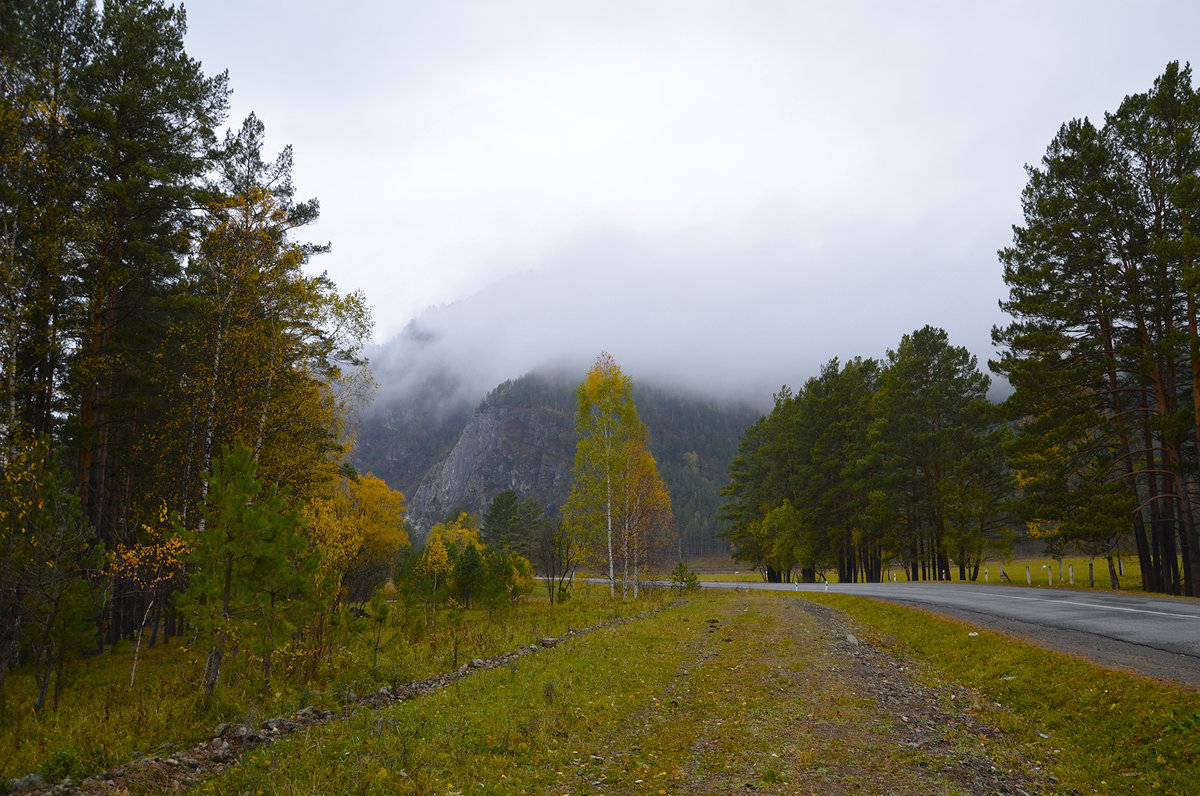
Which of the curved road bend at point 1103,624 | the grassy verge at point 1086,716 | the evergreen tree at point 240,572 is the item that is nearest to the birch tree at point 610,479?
the curved road bend at point 1103,624

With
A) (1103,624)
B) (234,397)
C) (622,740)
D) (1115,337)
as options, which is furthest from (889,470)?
(234,397)

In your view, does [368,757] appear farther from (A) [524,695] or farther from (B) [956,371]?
(B) [956,371]

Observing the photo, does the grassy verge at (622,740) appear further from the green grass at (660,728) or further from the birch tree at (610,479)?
the birch tree at (610,479)

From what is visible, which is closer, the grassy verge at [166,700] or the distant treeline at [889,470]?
the grassy verge at [166,700]

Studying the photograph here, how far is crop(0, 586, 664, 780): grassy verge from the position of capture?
8.21 meters

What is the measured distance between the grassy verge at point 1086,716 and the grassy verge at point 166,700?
1158 cm

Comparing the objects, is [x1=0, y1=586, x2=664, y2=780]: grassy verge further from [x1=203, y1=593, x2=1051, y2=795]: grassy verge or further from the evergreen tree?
[x1=203, y1=593, x2=1051, y2=795]: grassy verge

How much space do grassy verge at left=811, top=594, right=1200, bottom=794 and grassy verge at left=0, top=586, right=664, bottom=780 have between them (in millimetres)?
11580

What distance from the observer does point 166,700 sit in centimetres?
1108

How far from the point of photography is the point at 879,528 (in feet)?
142

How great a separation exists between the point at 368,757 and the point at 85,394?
1852 cm

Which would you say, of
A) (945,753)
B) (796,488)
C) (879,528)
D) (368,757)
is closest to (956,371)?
(879,528)

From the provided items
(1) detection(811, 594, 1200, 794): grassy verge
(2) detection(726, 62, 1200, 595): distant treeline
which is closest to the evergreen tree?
(1) detection(811, 594, 1200, 794): grassy verge

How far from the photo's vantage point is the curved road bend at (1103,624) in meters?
9.65
